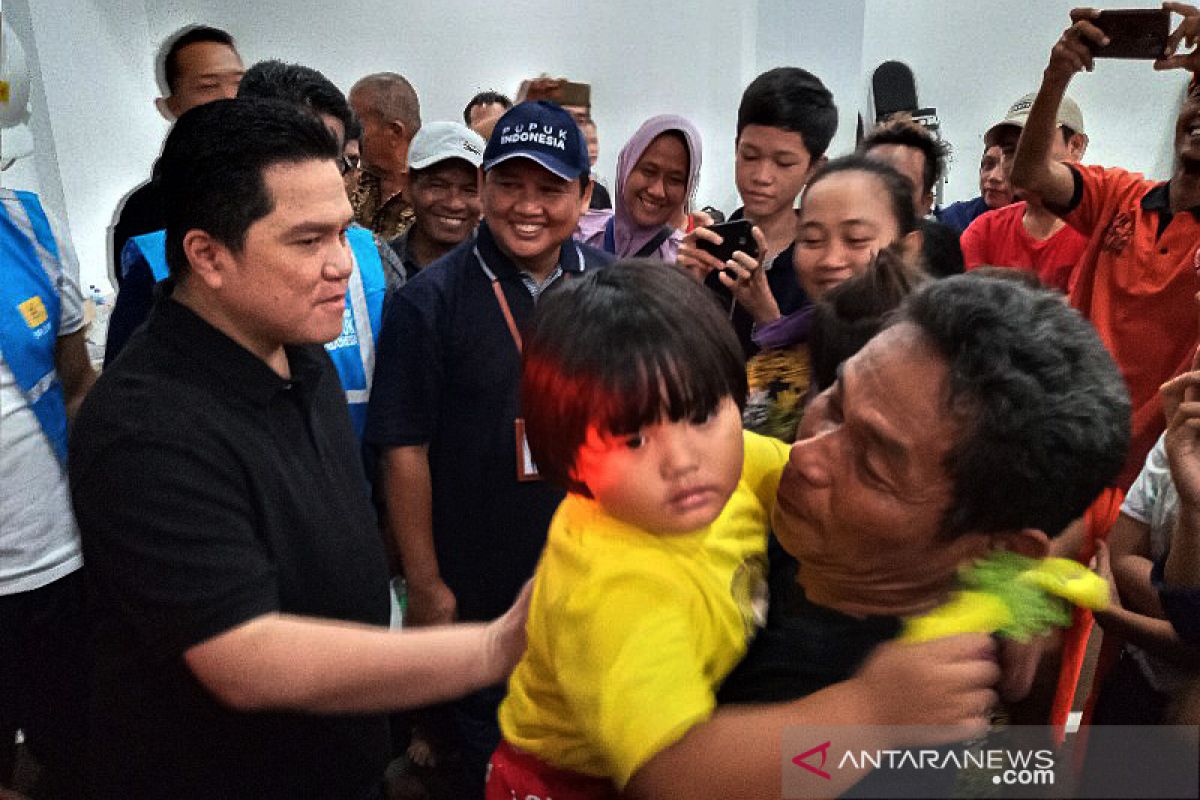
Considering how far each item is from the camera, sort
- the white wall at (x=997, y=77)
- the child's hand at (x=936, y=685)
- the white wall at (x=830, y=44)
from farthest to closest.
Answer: the white wall at (x=830, y=44) → the white wall at (x=997, y=77) → the child's hand at (x=936, y=685)

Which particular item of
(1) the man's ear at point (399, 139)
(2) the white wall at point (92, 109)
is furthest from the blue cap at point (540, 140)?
(2) the white wall at point (92, 109)

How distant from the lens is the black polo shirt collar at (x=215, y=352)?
1.17 meters

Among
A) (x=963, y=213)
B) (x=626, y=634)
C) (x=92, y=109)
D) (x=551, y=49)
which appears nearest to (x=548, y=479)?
(x=626, y=634)

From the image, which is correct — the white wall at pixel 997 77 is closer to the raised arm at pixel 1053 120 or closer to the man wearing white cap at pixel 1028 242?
the man wearing white cap at pixel 1028 242

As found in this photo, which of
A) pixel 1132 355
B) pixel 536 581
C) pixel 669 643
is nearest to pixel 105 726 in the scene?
pixel 536 581

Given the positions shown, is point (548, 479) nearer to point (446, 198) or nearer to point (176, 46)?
point (446, 198)

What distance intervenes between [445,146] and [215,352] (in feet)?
5.28

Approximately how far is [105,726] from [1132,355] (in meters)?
2.53

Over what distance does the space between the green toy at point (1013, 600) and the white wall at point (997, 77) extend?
553 cm

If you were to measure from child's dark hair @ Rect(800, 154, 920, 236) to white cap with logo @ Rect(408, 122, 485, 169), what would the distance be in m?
1.17

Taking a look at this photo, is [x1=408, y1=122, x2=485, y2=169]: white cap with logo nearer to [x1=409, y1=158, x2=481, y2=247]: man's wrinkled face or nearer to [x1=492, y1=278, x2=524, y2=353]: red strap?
[x1=409, y1=158, x2=481, y2=247]: man's wrinkled face

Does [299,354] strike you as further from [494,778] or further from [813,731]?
[813,731]

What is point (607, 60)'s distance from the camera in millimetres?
6730

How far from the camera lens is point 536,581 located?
36.2 inches
